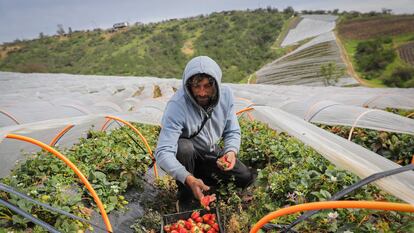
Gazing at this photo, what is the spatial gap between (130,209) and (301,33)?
115ft

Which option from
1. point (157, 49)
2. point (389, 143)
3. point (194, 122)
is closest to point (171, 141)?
point (194, 122)

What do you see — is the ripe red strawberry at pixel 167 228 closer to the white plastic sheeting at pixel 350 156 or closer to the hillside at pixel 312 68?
the white plastic sheeting at pixel 350 156

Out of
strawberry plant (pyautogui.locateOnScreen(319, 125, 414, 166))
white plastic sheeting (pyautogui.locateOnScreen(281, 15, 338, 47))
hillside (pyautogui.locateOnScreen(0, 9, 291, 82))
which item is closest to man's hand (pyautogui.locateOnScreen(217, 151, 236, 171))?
strawberry plant (pyautogui.locateOnScreen(319, 125, 414, 166))

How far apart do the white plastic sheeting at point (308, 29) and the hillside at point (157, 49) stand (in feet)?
6.54

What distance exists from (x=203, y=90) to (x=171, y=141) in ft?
1.65

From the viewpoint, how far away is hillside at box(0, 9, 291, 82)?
30.0m

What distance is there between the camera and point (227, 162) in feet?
9.21

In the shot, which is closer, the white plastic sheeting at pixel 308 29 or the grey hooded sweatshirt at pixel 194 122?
the grey hooded sweatshirt at pixel 194 122

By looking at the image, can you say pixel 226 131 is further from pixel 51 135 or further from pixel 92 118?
pixel 51 135

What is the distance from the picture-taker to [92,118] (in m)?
3.22

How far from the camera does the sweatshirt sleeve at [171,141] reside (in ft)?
8.32

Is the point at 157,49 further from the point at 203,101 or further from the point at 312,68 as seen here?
the point at 203,101

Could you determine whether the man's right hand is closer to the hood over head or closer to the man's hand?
the man's hand

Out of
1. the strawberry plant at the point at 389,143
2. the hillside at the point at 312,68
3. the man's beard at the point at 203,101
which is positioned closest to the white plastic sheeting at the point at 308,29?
the hillside at the point at 312,68
